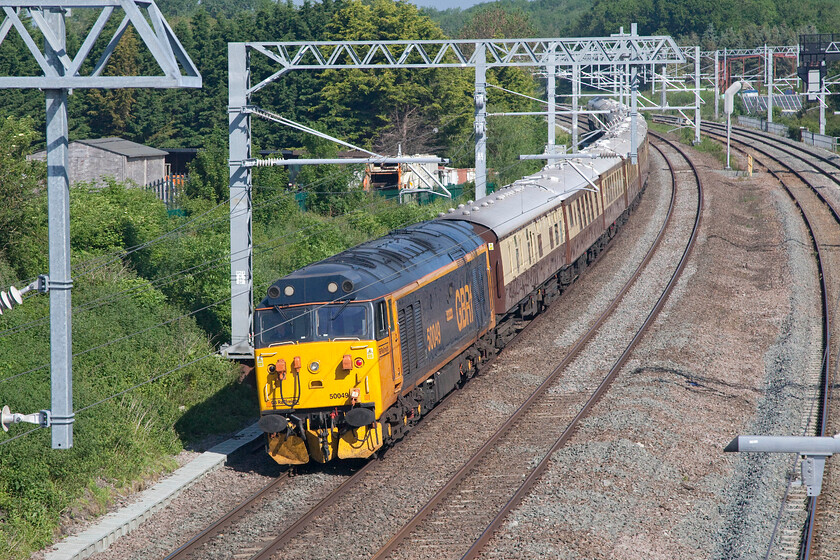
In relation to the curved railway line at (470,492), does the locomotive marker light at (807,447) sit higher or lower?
higher

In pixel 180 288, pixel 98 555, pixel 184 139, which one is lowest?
pixel 98 555

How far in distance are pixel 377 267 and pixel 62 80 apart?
25.7ft

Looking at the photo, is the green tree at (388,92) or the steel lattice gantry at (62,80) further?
the green tree at (388,92)

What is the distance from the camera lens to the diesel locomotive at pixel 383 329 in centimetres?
1424

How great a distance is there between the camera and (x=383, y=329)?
14.5 metres

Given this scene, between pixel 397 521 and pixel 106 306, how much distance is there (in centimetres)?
1079

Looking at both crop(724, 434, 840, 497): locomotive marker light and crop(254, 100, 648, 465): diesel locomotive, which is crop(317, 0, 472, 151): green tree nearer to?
crop(254, 100, 648, 465): diesel locomotive

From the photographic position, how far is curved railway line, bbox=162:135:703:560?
39.6ft

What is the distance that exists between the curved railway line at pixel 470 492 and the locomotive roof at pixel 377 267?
2.78 meters

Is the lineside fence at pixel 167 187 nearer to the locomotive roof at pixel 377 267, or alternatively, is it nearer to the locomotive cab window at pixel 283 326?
the locomotive roof at pixel 377 267

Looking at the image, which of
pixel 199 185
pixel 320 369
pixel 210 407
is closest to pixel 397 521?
pixel 320 369

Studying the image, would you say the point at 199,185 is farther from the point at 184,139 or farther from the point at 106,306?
the point at 184,139

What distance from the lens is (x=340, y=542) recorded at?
40.1 ft

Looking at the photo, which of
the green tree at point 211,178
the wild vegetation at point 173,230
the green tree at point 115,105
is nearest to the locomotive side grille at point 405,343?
the wild vegetation at point 173,230
